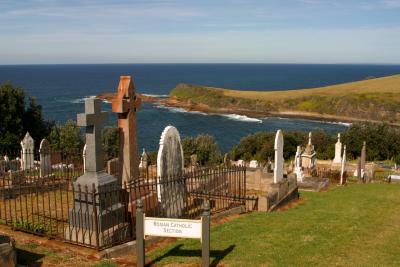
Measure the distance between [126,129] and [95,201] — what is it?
11.4ft

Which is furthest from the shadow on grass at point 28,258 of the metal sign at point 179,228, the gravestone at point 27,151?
the gravestone at point 27,151

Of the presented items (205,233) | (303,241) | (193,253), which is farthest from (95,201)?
(303,241)

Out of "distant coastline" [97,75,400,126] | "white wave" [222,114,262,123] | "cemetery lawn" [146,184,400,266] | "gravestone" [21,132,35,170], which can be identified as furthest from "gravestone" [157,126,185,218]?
"distant coastline" [97,75,400,126]

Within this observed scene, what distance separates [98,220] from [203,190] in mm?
6098

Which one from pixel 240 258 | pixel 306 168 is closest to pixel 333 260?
pixel 240 258

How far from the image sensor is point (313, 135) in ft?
180

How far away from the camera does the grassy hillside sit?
9919 centimetres

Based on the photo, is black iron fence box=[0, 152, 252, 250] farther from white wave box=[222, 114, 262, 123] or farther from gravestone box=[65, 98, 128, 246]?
white wave box=[222, 114, 262, 123]

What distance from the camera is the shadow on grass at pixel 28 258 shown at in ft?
26.5

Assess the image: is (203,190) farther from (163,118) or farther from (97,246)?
(163,118)

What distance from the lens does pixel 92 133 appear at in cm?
979

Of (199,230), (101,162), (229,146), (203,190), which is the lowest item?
(229,146)

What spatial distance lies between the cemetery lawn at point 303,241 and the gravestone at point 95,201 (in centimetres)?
126

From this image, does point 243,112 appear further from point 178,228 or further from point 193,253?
point 178,228
